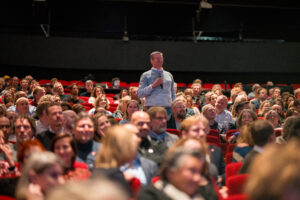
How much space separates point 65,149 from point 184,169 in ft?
3.94

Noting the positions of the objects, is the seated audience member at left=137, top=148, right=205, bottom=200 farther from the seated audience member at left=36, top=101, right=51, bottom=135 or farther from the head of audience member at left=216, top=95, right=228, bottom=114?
the head of audience member at left=216, top=95, right=228, bottom=114

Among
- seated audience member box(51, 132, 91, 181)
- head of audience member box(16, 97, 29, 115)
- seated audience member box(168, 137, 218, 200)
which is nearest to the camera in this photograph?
seated audience member box(168, 137, 218, 200)

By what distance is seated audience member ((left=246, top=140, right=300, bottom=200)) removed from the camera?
5.11ft

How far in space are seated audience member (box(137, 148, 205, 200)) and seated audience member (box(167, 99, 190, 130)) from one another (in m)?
3.08

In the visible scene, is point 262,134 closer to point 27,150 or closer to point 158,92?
point 27,150

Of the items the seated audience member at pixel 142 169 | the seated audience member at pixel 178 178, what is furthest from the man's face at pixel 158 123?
the seated audience member at pixel 178 178

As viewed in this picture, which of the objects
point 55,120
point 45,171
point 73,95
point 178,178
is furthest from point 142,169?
point 73,95

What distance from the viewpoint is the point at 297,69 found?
14516 mm

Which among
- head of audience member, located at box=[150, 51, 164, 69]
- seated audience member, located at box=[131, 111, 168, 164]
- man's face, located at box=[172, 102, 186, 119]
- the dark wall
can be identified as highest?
A: the dark wall

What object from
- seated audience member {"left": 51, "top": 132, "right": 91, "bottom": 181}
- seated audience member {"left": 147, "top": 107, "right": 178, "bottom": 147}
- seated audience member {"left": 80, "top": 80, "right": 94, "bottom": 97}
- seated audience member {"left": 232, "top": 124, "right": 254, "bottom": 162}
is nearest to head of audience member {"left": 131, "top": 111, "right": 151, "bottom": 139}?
seated audience member {"left": 147, "top": 107, "right": 178, "bottom": 147}

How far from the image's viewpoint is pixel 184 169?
2277 mm

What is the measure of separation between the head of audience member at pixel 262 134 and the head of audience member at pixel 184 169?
1323 mm

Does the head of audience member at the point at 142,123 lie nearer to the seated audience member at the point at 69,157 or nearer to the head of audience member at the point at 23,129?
the seated audience member at the point at 69,157

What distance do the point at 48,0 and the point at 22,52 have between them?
1929 millimetres
